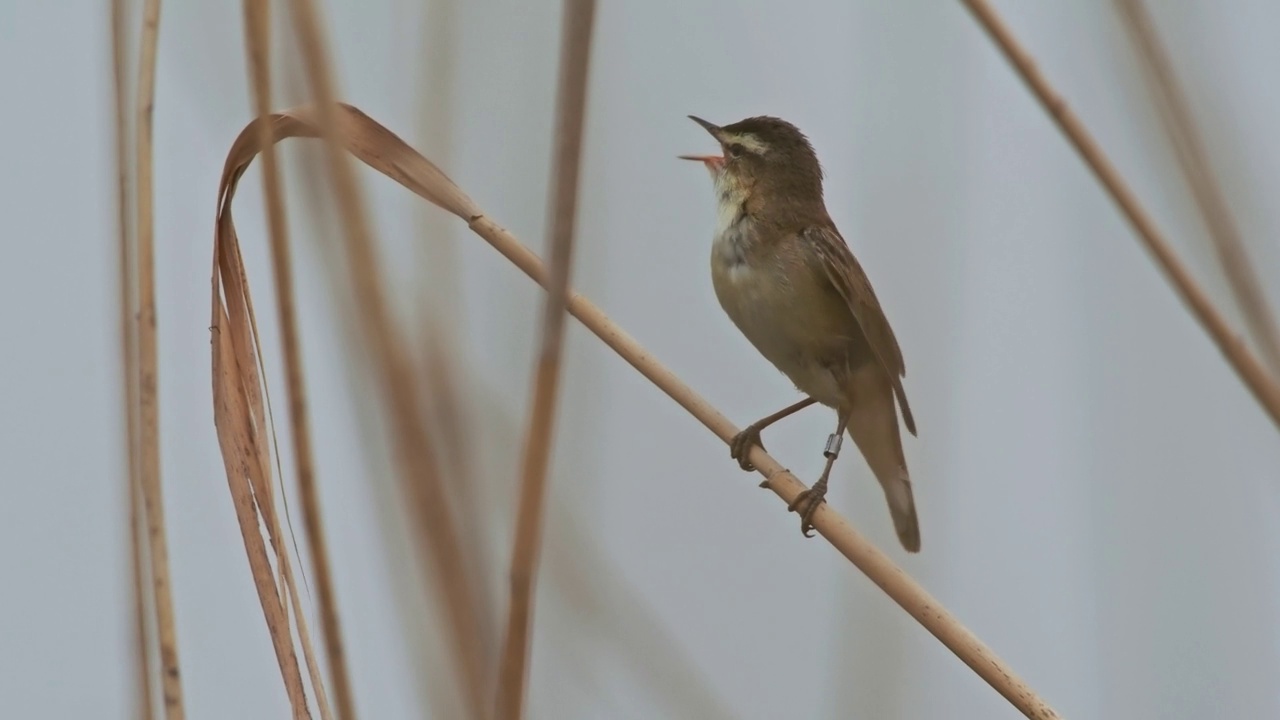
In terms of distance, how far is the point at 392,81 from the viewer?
7.05 feet

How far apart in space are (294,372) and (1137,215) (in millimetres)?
1138

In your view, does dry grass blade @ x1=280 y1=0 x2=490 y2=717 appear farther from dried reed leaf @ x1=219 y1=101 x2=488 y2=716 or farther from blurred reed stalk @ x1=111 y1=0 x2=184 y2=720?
blurred reed stalk @ x1=111 y1=0 x2=184 y2=720

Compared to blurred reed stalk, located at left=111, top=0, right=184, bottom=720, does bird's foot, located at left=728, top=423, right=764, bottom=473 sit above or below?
below

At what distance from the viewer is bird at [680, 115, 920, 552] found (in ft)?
11.6

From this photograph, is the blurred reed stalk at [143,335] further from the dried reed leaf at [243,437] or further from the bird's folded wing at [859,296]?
the bird's folded wing at [859,296]

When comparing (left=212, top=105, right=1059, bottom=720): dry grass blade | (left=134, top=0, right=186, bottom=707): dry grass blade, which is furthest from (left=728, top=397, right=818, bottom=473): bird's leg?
(left=134, top=0, right=186, bottom=707): dry grass blade

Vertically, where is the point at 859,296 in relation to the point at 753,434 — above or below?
above

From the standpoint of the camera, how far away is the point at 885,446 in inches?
145

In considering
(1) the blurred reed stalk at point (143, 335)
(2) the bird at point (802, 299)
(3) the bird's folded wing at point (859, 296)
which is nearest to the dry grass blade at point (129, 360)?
(1) the blurred reed stalk at point (143, 335)

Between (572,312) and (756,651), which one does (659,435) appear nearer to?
(572,312)

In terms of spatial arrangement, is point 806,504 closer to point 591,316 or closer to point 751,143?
point 591,316

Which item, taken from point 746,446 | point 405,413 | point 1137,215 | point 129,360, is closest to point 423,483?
point 405,413

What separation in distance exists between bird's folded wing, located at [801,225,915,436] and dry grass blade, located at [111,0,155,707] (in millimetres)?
2164

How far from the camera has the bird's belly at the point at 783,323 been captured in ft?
11.6
